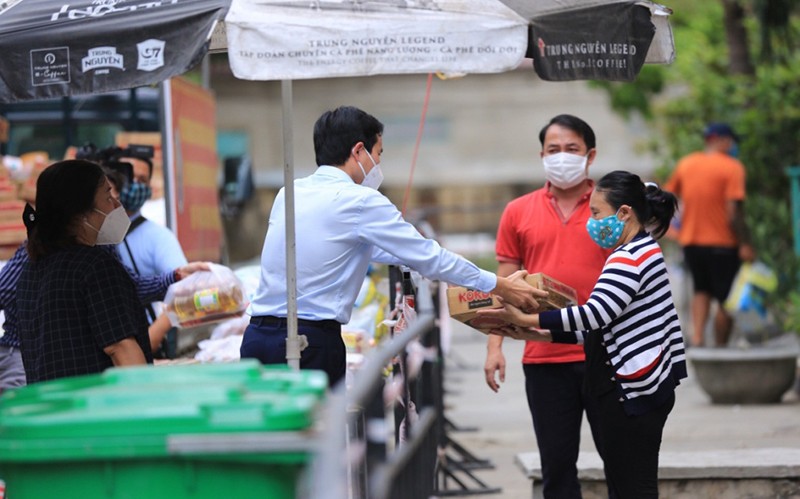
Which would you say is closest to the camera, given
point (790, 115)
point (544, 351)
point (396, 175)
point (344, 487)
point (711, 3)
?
point (344, 487)

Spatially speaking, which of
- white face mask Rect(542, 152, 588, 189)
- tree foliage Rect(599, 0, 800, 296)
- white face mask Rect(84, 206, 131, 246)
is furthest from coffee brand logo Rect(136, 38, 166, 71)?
tree foliage Rect(599, 0, 800, 296)

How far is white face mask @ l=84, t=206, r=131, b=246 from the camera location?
4.94 meters

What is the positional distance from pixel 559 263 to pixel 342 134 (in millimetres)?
1213

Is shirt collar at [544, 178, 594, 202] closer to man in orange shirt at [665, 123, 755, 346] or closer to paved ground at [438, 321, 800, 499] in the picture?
paved ground at [438, 321, 800, 499]

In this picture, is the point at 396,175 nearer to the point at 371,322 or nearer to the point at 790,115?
the point at 790,115

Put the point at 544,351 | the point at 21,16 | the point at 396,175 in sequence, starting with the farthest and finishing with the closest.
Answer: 1. the point at 396,175
2. the point at 544,351
3. the point at 21,16

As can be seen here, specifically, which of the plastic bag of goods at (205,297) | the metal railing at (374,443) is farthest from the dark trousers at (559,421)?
the plastic bag of goods at (205,297)

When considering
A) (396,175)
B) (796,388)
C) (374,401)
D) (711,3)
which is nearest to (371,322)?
(374,401)

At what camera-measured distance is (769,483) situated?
6461 millimetres

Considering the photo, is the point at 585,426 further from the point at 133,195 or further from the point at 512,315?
the point at 512,315

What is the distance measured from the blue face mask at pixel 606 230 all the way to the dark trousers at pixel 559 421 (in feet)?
2.24

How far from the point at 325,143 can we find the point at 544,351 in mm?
1387

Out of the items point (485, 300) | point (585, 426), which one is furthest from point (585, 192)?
point (585, 426)

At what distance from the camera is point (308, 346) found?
16.0 ft
